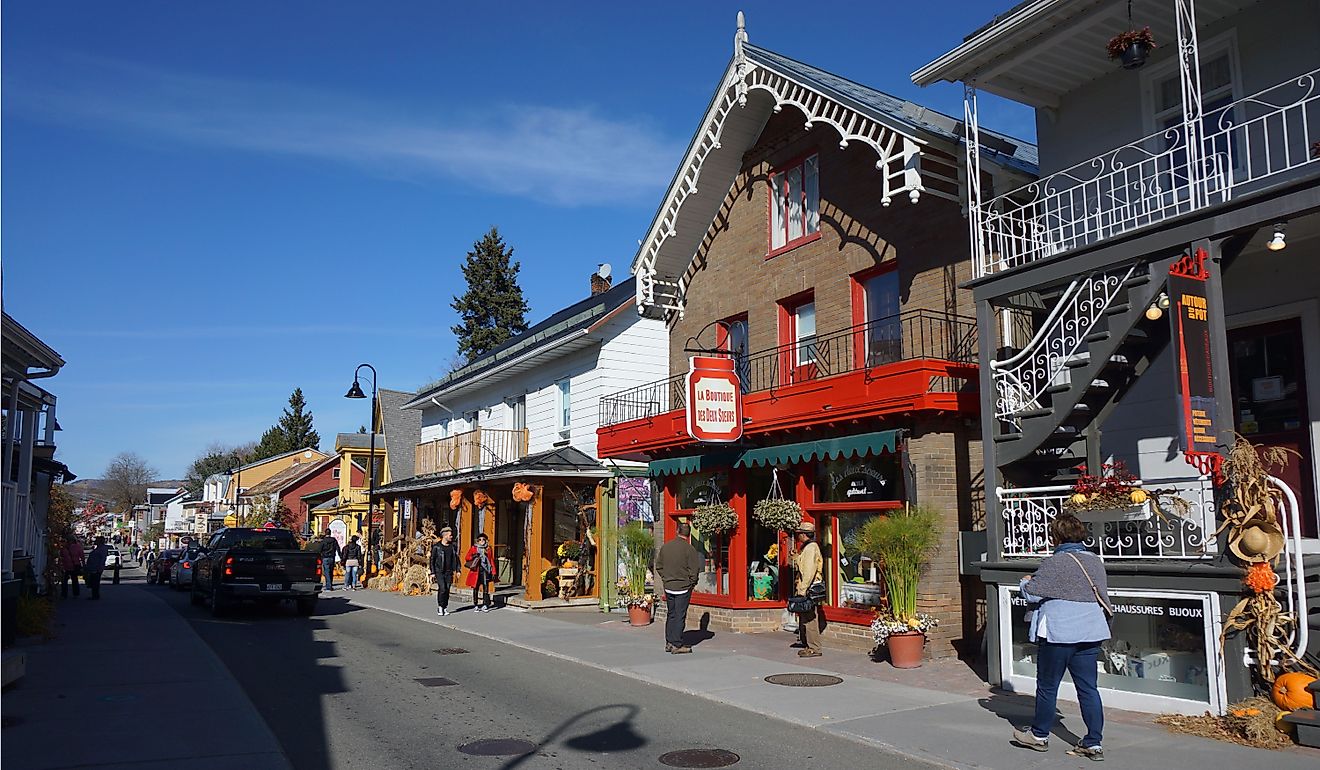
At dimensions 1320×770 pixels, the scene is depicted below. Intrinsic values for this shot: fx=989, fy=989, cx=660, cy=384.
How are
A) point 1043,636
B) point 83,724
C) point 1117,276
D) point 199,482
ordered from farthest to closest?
point 199,482 → point 1117,276 → point 83,724 → point 1043,636

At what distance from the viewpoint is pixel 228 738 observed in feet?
27.5

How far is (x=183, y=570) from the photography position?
1253 inches

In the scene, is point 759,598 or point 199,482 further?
point 199,482

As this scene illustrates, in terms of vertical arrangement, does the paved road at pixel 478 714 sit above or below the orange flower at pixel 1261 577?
below

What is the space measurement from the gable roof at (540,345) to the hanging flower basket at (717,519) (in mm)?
7243

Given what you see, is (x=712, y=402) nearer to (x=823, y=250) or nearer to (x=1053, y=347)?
(x=823, y=250)

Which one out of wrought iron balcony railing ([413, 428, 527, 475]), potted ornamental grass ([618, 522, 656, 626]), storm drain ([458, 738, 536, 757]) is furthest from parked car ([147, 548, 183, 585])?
storm drain ([458, 738, 536, 757])

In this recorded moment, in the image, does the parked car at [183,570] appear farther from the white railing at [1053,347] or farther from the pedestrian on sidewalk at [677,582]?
the white railing at [1053,347]

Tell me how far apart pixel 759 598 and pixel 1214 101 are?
32.1 feet

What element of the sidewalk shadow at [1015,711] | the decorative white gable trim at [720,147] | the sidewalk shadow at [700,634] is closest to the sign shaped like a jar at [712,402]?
the sidewalk shadow at [700,634]

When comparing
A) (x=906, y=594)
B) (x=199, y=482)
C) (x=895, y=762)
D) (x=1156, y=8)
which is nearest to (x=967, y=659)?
(x=906, y=594)

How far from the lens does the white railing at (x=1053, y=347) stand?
1121cm

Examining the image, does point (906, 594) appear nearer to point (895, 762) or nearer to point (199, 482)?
point (895, 762)

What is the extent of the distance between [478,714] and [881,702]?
4.01m
